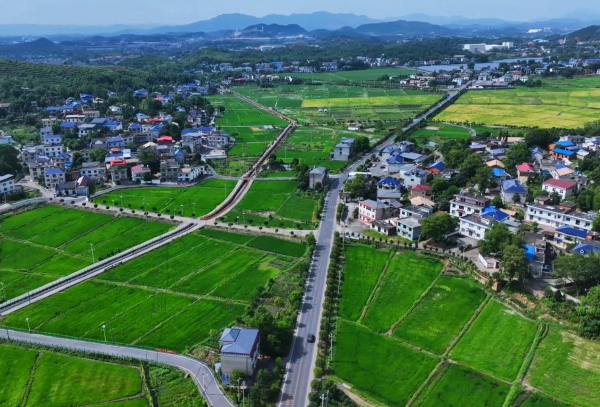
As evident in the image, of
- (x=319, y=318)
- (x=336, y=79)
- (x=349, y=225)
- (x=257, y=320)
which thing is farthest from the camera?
(x=336, y=79)

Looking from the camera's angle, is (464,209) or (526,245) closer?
(526,245)

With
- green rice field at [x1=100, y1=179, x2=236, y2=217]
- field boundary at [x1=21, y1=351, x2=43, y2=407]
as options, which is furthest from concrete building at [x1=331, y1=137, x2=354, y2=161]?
field boundary at [x1=21, y1=351, x2=43, y2=407]

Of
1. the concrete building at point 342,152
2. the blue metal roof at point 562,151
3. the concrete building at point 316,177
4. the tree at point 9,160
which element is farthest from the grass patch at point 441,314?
the tree at point 9,160

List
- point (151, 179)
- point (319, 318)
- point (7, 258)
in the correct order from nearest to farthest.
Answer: point (319, 318) → point (7, 258) → point (151, 179)

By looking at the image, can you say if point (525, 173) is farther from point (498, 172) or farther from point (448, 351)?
point (448, 351)

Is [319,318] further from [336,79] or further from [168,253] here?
[336,79]

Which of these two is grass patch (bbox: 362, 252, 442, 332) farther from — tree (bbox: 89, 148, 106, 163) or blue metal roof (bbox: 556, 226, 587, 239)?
tree (bbox: 89, 148, 106, 163)

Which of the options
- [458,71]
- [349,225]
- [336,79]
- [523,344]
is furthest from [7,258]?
[458,71]
